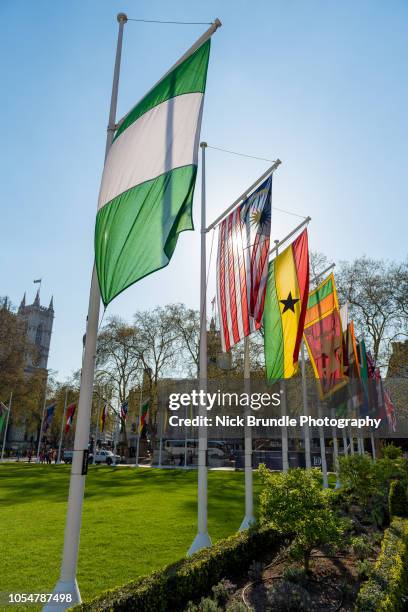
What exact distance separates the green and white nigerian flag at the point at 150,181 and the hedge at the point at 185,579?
3830mm

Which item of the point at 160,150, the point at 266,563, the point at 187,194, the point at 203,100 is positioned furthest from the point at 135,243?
the point at 266,563

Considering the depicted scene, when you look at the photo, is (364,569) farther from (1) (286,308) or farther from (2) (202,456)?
(1) (286,308)

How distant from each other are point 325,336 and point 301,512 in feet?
29.8

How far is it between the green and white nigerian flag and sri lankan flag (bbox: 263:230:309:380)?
5890 mm

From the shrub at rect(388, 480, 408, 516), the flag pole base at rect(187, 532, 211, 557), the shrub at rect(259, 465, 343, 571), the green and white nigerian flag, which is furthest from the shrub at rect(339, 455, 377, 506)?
the green and white nigerian flag

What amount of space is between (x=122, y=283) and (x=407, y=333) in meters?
32.9

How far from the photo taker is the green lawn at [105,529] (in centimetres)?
801

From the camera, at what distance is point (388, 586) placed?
19.2 feet

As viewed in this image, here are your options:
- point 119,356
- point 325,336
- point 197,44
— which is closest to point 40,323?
point 119,356

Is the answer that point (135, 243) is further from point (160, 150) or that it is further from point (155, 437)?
point (155, 437)

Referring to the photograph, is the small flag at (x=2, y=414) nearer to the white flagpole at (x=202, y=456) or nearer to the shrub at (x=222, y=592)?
the white flagpole at (x=202, y=456)

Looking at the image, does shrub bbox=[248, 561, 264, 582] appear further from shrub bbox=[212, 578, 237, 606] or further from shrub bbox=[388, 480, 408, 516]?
shrub bbox=[388, 480, 408, 516]

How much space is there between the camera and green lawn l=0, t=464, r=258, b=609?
26.3 ft

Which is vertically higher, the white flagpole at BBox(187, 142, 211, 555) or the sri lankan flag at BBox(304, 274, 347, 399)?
the sri lankan flag at BBox(304, 274, 347, 399)
